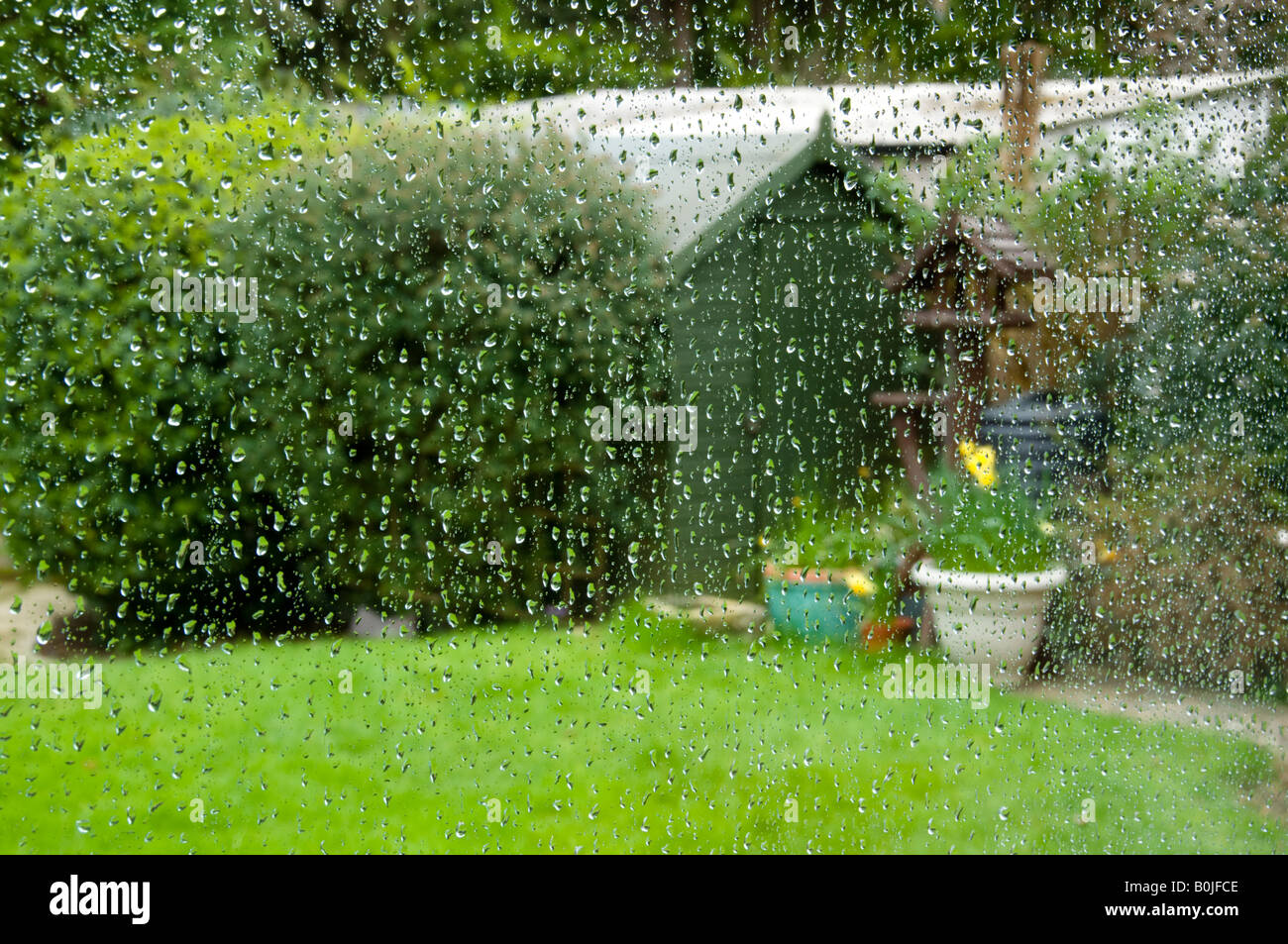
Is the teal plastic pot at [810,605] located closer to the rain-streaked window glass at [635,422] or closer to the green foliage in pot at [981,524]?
the rain-streaked window glass at [635,422]

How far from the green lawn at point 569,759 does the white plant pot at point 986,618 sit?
87mm

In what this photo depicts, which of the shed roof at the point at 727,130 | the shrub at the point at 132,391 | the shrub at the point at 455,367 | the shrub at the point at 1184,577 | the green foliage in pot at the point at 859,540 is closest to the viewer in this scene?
the shrub at the point at 132,391

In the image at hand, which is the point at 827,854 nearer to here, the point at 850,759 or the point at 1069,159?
the point at 850,759

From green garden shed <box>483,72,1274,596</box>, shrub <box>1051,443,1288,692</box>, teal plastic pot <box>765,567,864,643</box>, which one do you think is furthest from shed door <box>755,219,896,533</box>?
shrub <box>1051,443,1288,692</box>

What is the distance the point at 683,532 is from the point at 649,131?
2.47ft

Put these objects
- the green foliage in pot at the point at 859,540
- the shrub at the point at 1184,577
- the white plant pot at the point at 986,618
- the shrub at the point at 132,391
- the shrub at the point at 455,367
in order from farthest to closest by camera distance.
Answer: the shrub at the point at 1184,577
the white plant pot at the point at 986,618
the green foliage in pot at the point at 859,540
the shrub at the point at 455,367
the shrub at the point at 132,391

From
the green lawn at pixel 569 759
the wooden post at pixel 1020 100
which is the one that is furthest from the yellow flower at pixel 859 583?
the wooden post at pixel 1020 100

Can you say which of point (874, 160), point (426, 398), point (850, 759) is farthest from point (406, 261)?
point (850, 759)

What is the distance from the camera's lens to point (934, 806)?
6.18 feet

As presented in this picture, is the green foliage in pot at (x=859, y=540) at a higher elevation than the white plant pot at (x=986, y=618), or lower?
higher

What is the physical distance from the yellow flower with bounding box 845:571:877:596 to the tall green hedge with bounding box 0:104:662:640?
475mm

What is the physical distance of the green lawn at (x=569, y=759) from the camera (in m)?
1.52

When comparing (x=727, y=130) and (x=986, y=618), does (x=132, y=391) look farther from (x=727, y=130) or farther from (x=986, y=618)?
(x=986, y=618)

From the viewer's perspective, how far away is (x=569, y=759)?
1744mm
